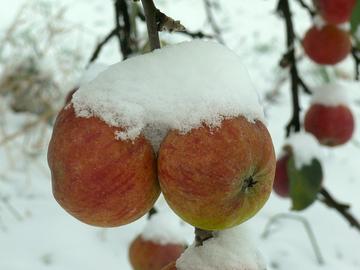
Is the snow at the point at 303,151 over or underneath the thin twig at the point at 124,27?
underneath

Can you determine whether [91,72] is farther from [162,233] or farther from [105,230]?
[105,230]

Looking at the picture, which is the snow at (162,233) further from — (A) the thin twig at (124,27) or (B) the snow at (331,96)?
(B) the snow at (331,96)

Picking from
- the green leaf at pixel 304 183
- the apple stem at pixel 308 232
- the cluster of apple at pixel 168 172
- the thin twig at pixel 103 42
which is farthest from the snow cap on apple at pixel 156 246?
the apple stem at pixel 308 232

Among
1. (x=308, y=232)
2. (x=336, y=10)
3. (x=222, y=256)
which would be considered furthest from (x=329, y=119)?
(x=308, y=232)

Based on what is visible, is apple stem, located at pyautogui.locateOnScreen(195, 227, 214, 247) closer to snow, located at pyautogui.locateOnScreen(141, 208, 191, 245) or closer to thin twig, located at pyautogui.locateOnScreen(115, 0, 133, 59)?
snow, located at pyautogui.locateOnScreen(141, 208, 191, 245)

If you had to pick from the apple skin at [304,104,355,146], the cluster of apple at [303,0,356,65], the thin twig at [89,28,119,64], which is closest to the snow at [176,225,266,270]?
the thin twig at [89,28,119,64]

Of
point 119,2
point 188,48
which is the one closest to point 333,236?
point 119,2
